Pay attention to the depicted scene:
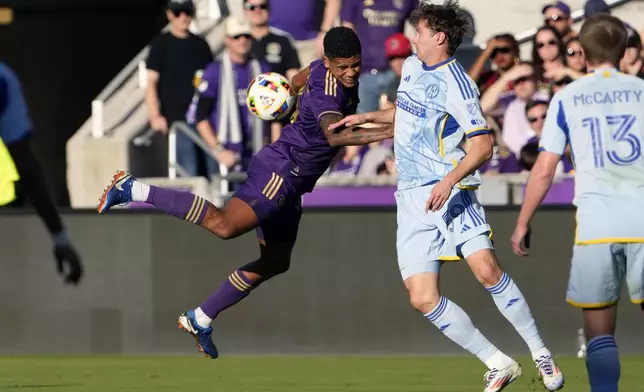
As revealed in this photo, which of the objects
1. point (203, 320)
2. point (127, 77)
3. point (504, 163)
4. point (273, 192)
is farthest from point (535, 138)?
point (127, 77)

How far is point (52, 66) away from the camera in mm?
18547

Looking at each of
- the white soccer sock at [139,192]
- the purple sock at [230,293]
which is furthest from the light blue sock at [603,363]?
the white soccer sock at [139,192]

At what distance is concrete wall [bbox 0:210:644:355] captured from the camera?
12.6 metres

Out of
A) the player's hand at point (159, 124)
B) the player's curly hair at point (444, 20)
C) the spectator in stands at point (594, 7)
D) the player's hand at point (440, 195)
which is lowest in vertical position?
the player's hand at point (159, 124)

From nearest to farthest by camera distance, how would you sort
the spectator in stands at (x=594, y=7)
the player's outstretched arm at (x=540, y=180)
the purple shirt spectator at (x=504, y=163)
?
the player's outstretched arm at (x=540, y=180) < the purple shirt spectator at (x=504, y=163) < the spectator in stands at (x=594, y=7)

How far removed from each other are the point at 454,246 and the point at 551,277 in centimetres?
336

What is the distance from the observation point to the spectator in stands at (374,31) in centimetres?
1385

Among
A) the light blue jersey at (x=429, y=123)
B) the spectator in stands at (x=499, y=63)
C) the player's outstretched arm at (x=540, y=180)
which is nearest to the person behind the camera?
the player's outstretched arm at (x=540, y=180)

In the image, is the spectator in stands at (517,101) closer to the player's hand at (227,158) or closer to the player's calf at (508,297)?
the player's hand at (227,158)

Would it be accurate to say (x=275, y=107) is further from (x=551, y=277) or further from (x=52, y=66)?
(x=52, y=66)

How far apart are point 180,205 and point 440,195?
2209 millimetres

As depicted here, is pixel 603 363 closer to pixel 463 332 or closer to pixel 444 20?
pixel 463 332

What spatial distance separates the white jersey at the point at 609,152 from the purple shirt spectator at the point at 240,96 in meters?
5.83

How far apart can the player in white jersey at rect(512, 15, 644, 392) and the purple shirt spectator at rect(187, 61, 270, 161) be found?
19.0 feet
